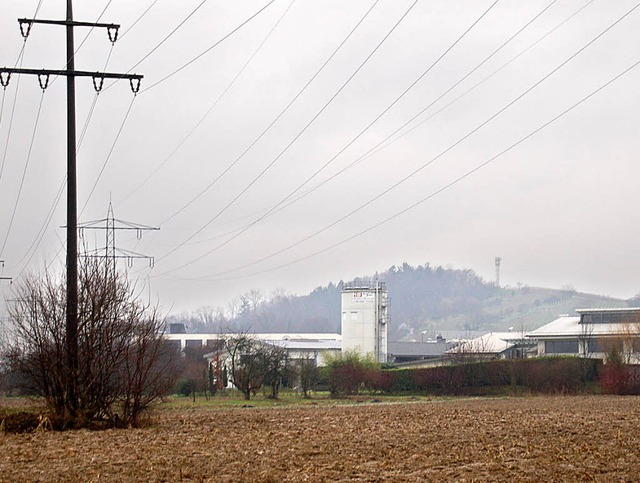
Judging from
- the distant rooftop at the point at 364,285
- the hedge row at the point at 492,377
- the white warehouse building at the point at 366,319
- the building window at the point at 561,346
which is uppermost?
the distant rooftop at the point at 364,285

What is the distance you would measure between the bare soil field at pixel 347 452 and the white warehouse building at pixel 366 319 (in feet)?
264

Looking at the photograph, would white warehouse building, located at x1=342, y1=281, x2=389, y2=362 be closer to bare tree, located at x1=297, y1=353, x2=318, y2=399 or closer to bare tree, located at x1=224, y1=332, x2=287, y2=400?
bare tree, located at x1=297, y1=353, x2=318, y2=399

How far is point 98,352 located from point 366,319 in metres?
80.4

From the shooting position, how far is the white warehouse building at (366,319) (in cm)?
10512

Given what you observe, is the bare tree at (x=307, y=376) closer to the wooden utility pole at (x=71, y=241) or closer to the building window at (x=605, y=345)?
the building window at (x=605, y=345)

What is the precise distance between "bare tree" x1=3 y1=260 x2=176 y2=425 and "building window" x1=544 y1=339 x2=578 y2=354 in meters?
73.4

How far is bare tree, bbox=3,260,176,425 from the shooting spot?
26406 mm

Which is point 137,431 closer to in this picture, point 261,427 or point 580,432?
point 261,427

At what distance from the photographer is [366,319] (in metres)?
106

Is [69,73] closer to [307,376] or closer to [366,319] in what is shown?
[307,376]

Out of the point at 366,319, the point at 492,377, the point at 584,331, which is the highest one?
the point at 366,319

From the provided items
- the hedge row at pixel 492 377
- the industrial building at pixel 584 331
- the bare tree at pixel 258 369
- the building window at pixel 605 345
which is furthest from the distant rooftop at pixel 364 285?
the bare tree at pixel 258 369

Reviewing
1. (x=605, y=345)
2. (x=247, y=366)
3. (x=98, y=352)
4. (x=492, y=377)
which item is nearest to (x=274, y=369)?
(x=247, y=366)

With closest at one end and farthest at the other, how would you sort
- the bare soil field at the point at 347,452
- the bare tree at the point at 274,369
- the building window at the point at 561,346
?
the bare soil field at the point at 347,452 < the bare tree at the point at 274,369 < the building window at the point at 561,346
